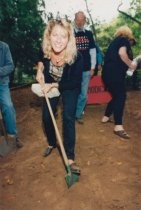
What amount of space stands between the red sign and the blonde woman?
11.6 feet

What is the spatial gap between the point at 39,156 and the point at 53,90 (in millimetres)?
1306

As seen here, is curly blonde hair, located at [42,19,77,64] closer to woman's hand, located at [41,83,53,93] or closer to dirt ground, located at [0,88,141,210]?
woman's hand, located at [41,83,53,93]

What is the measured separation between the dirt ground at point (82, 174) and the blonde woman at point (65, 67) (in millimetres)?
378

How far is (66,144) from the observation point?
4.85 m

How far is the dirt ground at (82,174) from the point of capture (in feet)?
14.2

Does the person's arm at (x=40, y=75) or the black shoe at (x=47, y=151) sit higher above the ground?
the person's arm at (x=40, y=75)

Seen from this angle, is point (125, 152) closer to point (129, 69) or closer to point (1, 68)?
point (129, 69)

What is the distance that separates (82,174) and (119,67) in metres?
2.16

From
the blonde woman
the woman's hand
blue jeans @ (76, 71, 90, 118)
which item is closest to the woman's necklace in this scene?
the blonde woman

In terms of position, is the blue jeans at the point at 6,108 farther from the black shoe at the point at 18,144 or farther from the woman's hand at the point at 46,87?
the woman's hand at the point at 46,87

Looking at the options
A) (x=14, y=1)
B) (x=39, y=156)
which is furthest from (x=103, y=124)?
(x=14, y=1)

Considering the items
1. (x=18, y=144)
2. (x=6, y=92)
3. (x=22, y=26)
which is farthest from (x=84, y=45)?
(x=22, y=26)

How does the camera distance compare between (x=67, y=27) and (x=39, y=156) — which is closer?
(x=67, y=27)

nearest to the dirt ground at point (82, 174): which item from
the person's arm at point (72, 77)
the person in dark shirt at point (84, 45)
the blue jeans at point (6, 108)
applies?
the blue jeans at point (6, 108)
